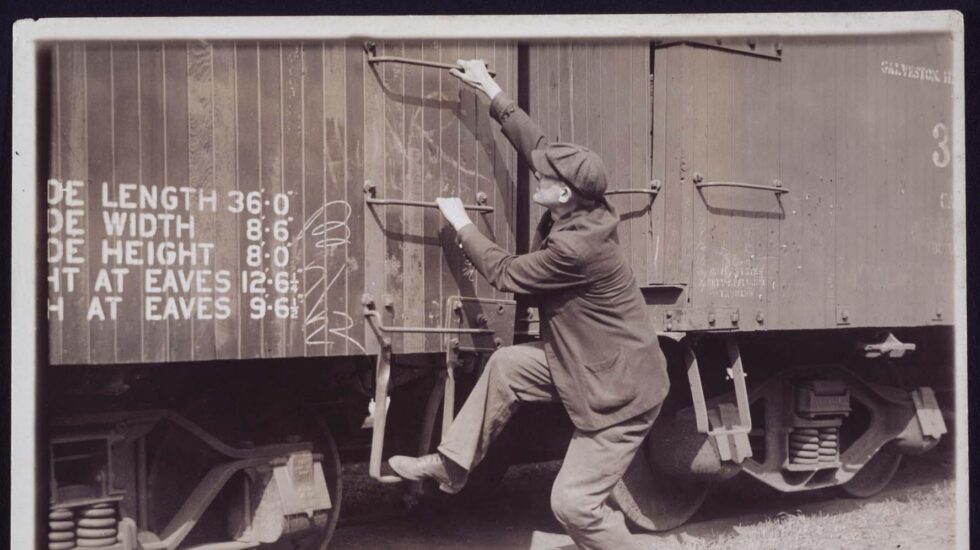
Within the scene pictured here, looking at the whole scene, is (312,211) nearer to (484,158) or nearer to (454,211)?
(454,211)

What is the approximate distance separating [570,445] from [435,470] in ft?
2.21

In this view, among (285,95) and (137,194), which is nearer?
(137,194)

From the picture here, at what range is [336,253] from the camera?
→ 5055mm

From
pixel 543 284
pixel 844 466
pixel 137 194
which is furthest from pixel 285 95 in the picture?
pixel 844 466

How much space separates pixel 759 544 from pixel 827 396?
4.13 ft

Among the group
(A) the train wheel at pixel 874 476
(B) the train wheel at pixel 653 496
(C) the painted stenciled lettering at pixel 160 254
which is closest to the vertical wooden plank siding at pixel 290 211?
(C) the painted stenciled lettering at pixel 160 254

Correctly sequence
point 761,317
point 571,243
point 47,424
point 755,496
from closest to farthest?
point 47,424 < point 571,243 < point 761,317 < point 755,496

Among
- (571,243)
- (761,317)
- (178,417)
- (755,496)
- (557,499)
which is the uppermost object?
(571,243)

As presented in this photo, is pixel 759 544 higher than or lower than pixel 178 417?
lower

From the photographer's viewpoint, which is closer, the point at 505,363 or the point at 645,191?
the point at 505,363

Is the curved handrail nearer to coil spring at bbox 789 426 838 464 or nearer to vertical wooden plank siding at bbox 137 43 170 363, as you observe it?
coil spring at bbox 789 426 838 464

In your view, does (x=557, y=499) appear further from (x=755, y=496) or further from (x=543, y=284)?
(x=755, y=496)

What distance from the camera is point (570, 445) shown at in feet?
16.8

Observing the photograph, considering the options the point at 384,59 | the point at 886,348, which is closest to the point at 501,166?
the point at 384,59
